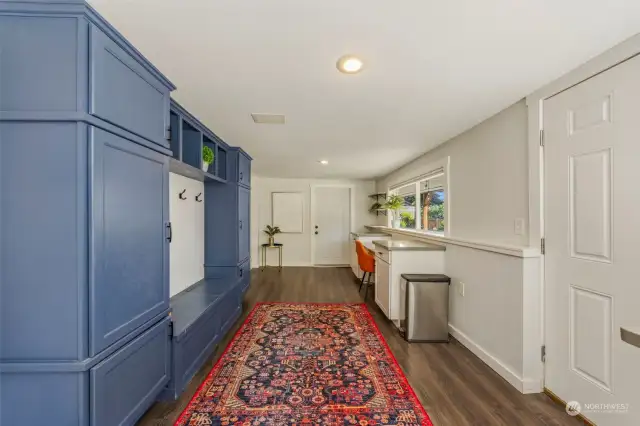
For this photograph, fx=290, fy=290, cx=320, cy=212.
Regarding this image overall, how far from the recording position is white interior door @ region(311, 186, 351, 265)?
23.4 ft

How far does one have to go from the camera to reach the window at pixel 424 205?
3912mm

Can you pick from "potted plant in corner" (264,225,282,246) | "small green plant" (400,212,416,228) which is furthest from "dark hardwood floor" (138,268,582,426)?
"potted plant in corner" (264,225,282,246)

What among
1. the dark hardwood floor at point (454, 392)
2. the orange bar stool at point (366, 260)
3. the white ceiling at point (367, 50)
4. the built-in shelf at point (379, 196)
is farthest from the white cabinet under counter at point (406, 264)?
the built-in shelf at point (379, 196)

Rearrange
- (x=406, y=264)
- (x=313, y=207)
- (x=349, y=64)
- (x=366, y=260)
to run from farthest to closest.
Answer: (x=313, y=207), (x=366, y=260), (x=406, y=264), (x=349, y=64)

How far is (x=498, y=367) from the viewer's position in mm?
2340

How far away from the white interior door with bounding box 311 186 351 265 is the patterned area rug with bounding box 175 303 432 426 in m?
3.79

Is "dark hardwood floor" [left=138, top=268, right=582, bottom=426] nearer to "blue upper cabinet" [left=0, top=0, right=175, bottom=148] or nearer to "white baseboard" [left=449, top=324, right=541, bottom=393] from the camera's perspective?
"white baseboard" [left=449, top=324, right=541, bottom=393]

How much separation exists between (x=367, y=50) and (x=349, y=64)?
15cm

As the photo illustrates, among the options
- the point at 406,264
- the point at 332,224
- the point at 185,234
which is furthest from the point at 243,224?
the point at 332,224

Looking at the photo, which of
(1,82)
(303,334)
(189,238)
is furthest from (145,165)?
(303,334)

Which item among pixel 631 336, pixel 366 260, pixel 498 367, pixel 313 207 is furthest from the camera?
pixel 313 207

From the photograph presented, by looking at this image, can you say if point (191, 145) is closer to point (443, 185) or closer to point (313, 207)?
point (443, 185)

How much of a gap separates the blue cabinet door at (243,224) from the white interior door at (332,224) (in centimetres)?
302

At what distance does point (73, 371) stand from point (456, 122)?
317cm
